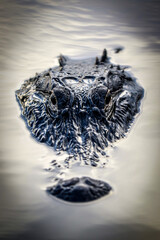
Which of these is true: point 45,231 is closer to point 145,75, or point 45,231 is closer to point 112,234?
point 112,234

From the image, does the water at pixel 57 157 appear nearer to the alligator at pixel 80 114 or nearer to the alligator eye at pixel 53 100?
the alligator at pixel 80 114

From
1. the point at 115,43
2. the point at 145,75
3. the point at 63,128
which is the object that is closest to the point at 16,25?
the point at 115,43

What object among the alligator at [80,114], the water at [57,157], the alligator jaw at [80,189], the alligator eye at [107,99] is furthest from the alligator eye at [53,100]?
the alligator jaw at [80,189]

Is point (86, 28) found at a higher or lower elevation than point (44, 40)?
higher

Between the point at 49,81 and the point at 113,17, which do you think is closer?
the point at 49,81

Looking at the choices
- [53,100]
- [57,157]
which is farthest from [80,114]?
[57,157]

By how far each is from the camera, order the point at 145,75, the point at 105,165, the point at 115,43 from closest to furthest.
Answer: the point at 105,165, the point at 145,75, the point at 115,43

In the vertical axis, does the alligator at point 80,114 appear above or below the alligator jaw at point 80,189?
above
